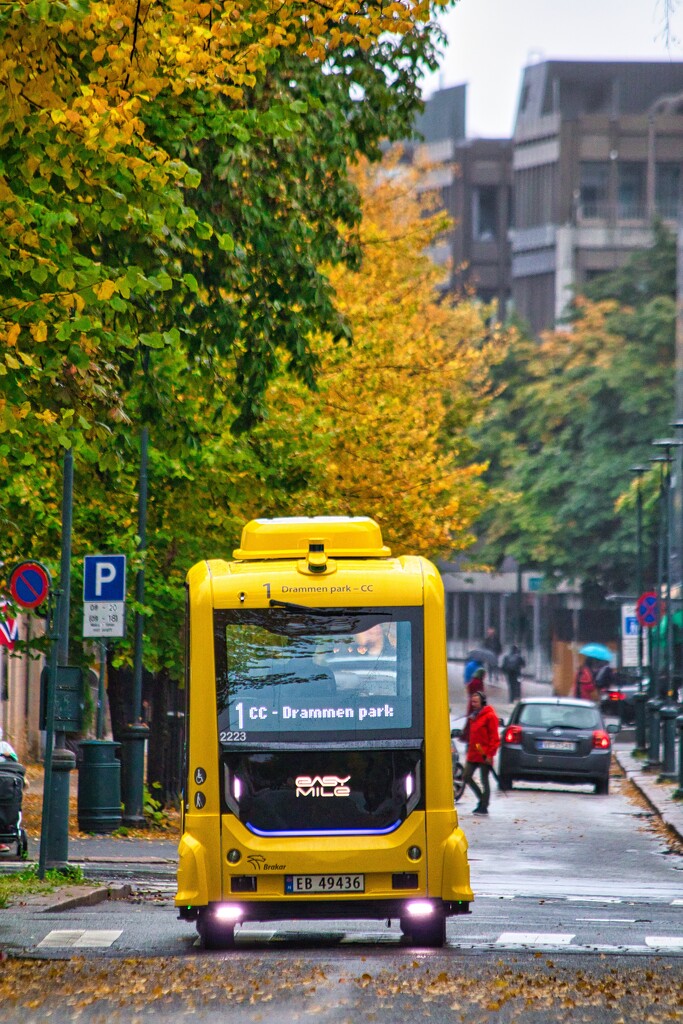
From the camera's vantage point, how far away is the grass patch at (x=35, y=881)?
1617 centimetres

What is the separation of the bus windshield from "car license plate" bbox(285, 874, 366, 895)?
A: 2.70ft

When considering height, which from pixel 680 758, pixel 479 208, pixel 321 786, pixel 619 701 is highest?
pixel 479 208

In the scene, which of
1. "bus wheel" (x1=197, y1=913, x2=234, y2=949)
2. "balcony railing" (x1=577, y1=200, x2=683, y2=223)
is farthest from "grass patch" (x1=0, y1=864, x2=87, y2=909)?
"balcony railing" (x1=577, y1=200, x2=683, y2=223)

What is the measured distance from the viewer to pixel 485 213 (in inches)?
3981

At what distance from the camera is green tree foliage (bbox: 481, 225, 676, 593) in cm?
6900

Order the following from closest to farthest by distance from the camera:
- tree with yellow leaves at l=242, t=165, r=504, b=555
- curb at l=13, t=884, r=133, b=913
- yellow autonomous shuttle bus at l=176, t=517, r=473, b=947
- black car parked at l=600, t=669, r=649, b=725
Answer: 1. yellow autonomous shuttle bus at l=176, t=517, r=473, b=947
2. curb at l=13, t=884, r=133, b=913
3. tree with yellow leaves at l=242, t=165, r=504, b=555
4. black car parked at l=600, t=669, r=649, b=725

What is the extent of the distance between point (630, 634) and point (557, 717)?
48.3ft

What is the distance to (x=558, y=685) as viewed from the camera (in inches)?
2867

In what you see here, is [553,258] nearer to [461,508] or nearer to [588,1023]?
[461,508]

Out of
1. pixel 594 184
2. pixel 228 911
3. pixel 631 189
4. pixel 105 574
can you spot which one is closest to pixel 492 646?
pixel 594 184

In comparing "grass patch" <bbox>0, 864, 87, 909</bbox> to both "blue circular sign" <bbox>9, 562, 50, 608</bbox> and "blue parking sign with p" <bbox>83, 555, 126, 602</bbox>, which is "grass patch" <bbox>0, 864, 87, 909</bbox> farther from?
"blue parking sign with p" <bbox>83, 555, 126, 602</bbox>

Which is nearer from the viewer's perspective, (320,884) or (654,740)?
(320,884)

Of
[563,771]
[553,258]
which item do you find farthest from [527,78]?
[563,771]

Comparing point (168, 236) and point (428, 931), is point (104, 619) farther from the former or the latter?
point (428, 931)
